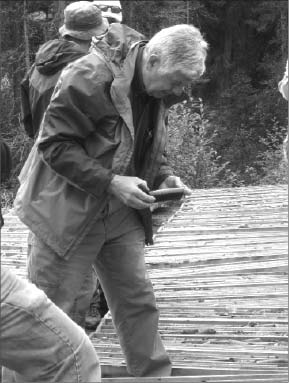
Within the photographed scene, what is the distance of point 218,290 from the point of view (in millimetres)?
4988

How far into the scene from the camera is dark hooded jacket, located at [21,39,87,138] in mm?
4461

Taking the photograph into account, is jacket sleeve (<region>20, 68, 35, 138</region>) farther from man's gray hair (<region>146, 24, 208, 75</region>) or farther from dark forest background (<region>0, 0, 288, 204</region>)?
dark forest background (<region>0, 0, 288, 204</region>)

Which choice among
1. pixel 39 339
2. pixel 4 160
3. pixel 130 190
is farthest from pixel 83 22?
pixel 39 339

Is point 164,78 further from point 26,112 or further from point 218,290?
point 218,290

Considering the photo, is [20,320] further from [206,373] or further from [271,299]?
[271,299]

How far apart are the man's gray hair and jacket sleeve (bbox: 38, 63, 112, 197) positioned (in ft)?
0.73

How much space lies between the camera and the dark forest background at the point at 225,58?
2205 cm

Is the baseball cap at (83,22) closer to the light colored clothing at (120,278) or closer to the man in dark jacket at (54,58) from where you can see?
the man in dark jacket at (54,58)

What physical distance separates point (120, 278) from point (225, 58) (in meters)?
23.0

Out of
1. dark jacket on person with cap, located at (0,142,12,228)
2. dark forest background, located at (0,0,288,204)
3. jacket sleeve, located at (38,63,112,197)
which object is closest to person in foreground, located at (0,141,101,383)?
dark jacket on person with cap, located at (0,142,12,228)

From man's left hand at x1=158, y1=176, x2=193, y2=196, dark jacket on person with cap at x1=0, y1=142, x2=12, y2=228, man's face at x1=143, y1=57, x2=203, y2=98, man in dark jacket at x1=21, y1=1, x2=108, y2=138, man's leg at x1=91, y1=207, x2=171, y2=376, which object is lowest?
man's leg at x1=91, y1=207, x2=171, y2=376

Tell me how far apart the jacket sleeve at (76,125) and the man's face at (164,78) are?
0.16 m

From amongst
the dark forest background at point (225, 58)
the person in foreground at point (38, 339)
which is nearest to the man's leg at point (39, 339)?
the person in foreground at point (38, 339)

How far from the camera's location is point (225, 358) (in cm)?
411
